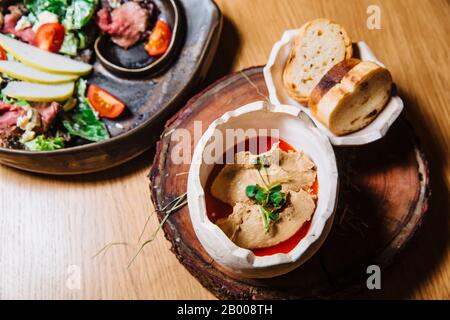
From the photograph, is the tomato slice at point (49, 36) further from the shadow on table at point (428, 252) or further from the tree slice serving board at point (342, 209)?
the shadow on table at point (428, 252)

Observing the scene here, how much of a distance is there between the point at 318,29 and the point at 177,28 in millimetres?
389

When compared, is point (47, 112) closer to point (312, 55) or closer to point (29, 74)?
point (29, 74)

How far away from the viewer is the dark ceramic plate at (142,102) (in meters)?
1.34

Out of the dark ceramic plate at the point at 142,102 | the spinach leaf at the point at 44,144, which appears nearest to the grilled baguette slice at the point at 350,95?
the dark ceramic plate at the point at 142,102

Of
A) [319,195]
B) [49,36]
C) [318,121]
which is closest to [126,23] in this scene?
[49,36]

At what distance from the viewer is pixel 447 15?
158 centimetres

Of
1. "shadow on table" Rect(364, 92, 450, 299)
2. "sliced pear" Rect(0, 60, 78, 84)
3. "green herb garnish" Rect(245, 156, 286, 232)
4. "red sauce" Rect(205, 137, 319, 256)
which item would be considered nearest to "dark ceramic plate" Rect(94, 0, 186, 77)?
"sliced pear" Rect(0, 60, 78, 84)

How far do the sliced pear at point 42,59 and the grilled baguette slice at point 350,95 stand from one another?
2.17ft

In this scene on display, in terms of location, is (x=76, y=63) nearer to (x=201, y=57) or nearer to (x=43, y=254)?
(x=201, y=57)

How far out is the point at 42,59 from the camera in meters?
1.49

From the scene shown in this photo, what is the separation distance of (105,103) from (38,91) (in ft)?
0.59

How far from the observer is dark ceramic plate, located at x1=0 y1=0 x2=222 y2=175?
1339 mm

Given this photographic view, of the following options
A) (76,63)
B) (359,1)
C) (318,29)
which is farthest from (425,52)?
(76,63)

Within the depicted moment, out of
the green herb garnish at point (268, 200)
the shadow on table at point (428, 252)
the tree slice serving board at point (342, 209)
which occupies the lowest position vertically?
the shadow on table at point (428, 252)
